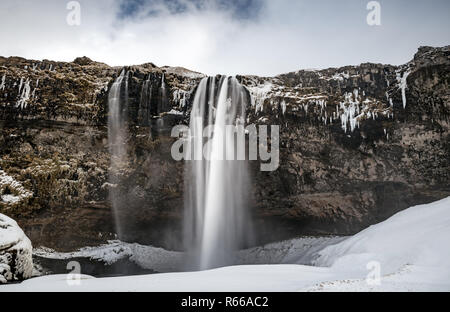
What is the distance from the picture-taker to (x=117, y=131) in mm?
25891

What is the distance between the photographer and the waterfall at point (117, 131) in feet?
83.6

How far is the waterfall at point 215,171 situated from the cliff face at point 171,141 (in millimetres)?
1160

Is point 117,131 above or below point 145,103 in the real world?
below

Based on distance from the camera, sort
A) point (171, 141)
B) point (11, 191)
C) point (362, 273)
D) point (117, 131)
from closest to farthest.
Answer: point (362, 273) < point (11, 191) < point (117, 131) < point (171, 141)

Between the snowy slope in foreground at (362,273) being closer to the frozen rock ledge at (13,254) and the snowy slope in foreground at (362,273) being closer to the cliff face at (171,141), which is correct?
the frozen rock ledge at (13,254)

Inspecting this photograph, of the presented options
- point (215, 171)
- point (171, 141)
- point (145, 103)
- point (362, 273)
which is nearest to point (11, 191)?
point (145, 103)

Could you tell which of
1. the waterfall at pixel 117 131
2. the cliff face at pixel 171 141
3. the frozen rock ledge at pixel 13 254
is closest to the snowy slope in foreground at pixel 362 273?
the frozen rock ledge at pixel 13 254

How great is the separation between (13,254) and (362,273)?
13887mm

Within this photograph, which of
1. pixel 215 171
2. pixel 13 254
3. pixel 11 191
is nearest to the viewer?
pixel 13 254

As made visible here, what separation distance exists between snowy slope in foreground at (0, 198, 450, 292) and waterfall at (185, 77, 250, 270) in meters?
12.2

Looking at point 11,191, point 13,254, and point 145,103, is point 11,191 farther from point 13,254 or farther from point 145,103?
Result: point 13,254

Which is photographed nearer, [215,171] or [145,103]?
[215,171]

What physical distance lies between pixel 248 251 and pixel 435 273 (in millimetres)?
21565

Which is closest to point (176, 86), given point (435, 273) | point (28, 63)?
point (28, 63)
